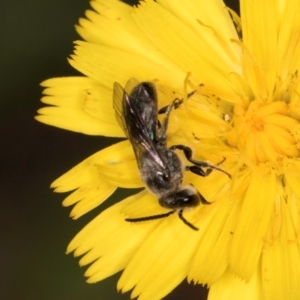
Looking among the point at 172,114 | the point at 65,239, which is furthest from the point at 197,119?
the point at 65,239

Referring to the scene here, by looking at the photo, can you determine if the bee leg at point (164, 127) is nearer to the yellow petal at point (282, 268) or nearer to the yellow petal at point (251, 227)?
the yellow petal at point (251, 227)

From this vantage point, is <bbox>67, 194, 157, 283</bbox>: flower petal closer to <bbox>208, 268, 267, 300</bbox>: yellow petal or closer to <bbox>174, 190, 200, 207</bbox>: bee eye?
<bbox>174, 190, 200, 207</bbox>: bee eye

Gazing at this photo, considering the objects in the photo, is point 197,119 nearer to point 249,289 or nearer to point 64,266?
point 249,289

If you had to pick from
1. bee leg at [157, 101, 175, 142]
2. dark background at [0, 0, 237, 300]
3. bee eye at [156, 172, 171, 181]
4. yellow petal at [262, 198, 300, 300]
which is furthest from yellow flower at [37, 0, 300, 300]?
dark background at [0, 0, 237, 300]

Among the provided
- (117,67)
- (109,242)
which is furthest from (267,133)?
(109,242)

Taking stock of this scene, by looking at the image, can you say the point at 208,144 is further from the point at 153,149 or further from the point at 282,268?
the point at 282,268

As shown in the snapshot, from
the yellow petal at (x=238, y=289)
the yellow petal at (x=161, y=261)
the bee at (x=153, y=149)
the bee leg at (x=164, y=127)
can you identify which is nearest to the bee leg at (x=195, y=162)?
the bee at (x=153, y=149)

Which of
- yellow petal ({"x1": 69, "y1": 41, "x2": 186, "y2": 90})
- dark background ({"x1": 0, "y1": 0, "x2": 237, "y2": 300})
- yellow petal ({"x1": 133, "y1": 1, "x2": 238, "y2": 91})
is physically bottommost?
dark background ({"x1": 0, "y1": 0, "x2": 237, "y2": 300})
